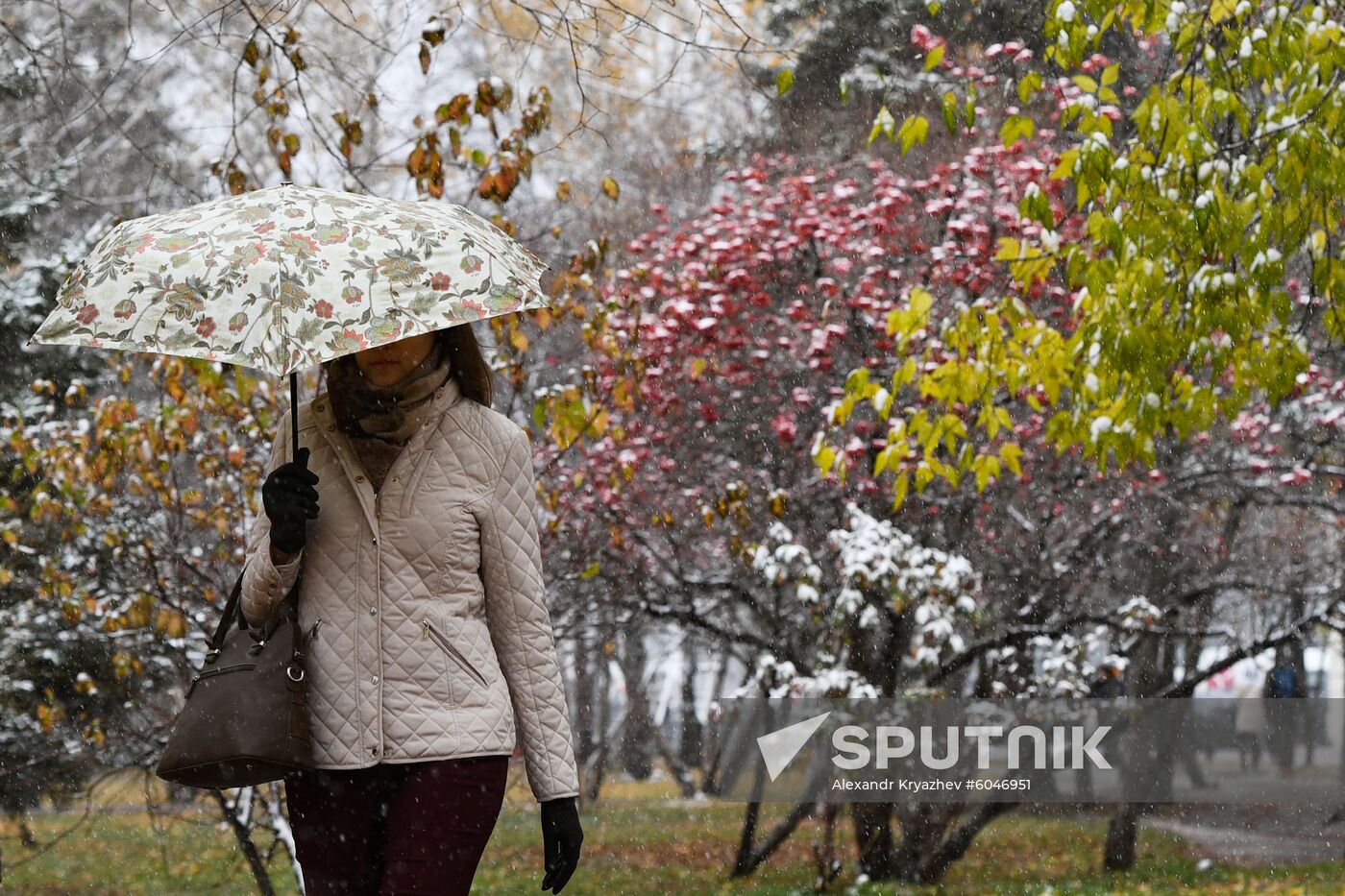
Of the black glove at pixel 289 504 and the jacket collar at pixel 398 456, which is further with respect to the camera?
the jacket collar at pixel 398 456

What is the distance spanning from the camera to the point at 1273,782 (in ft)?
26.0

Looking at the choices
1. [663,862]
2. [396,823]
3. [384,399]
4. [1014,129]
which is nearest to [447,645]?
[396,823]

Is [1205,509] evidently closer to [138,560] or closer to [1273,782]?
[1273,782]

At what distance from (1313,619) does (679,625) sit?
327cm

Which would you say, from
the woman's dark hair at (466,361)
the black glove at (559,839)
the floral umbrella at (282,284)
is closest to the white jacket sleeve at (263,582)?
the floral umbrella at (282,284)

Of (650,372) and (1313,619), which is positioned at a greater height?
(650,372)

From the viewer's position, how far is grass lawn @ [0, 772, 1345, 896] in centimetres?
746

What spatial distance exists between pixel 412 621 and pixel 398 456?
32cm

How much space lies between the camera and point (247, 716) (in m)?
2.51

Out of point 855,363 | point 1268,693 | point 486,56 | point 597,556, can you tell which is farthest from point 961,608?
point 486,56

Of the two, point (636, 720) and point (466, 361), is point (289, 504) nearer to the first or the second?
point (466, 361)

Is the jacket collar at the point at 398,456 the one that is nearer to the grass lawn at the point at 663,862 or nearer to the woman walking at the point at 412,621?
the woman walking at the point at 412,621

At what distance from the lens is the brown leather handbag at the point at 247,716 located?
251cm

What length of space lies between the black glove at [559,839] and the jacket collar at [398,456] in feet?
2.05
